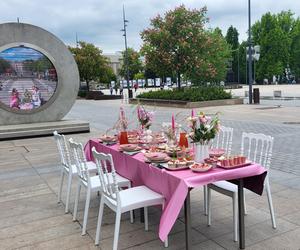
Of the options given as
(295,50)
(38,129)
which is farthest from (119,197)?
(295,50)

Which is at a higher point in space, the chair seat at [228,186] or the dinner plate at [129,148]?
the dinner plate at [129,148]

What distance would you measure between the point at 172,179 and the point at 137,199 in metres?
0.48

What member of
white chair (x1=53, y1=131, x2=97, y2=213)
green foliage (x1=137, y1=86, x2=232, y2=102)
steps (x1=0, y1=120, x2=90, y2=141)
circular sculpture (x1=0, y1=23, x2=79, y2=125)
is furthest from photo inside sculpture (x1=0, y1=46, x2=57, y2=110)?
green foliage (x1=137, y1=86, x2=232, y2=102)

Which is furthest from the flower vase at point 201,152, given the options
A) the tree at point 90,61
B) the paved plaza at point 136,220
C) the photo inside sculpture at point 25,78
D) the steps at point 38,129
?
the tree at point 90,61

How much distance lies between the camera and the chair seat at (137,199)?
345 cm

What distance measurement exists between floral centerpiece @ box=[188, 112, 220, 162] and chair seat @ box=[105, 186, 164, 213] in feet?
1.94

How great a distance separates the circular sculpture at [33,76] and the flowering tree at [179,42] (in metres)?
11.1

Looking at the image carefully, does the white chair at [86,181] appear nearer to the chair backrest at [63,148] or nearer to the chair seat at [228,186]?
the chair backrest at [63,148]

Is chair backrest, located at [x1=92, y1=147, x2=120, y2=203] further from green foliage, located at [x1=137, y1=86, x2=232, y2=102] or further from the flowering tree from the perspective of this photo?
the flowering tree

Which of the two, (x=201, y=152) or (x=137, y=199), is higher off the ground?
(x=201, y=152)

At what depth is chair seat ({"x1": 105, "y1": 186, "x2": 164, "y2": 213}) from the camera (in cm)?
345

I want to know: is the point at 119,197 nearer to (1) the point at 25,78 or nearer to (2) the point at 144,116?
(2) the point at 144,116

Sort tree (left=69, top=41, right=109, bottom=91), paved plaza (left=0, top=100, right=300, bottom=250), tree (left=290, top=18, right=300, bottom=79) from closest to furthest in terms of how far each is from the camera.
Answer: paved plaza (left=0, top=100, right=300, bottom=250), tree (left=69, top=41, right=109, bottom=91), tree (left=290, top=18, right=300, bottom=79)

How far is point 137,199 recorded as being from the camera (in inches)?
140
